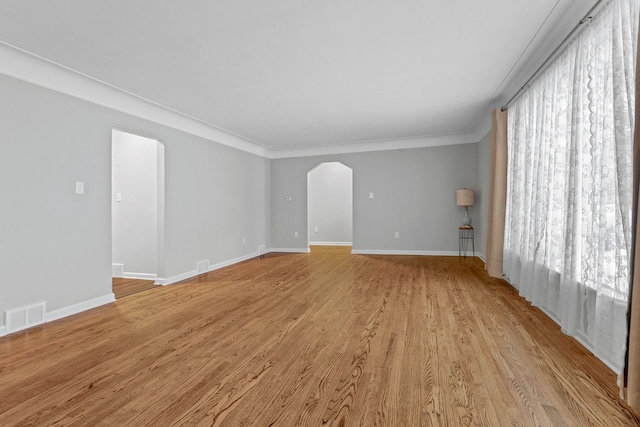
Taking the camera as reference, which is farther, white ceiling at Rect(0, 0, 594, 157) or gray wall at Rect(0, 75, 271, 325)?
gray wall at Rect(0, 75, 271, 325)

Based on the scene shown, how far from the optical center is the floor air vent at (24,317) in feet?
8.88

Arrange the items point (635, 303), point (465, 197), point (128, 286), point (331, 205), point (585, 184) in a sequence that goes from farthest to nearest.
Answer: point (331, 205) < point (465, 197) < point (128, 286) < point (585, 184) < point (635, 303)

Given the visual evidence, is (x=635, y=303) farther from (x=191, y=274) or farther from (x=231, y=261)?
(x=231, y=261)

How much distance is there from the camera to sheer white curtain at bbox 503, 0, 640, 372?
181 cm

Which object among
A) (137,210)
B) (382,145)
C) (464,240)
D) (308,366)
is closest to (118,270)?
(137,210)

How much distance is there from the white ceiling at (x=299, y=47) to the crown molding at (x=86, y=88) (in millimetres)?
147

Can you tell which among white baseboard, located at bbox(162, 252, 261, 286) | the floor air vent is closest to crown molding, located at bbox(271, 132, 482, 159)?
white baseboard, located at bbox(162, 252, 261, 286)

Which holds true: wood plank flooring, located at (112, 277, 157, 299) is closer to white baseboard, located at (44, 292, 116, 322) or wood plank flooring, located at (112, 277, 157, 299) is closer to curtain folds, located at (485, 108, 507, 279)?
white baseboard, located at (44, 292, 116, 322)

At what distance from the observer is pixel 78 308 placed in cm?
329

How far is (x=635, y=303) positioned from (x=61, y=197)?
14.5ft

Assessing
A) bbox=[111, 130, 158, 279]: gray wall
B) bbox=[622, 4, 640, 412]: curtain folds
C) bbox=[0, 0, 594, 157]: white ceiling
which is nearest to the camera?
bbox=[622, 4, 640, 412]: curtain folds

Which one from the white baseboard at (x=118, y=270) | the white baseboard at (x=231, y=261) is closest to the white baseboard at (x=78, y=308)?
the white baseboard at (x=118, y=270)

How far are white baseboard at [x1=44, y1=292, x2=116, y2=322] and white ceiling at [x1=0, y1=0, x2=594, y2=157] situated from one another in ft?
7.78

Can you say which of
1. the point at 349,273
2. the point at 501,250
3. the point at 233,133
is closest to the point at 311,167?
the point at 233,133
